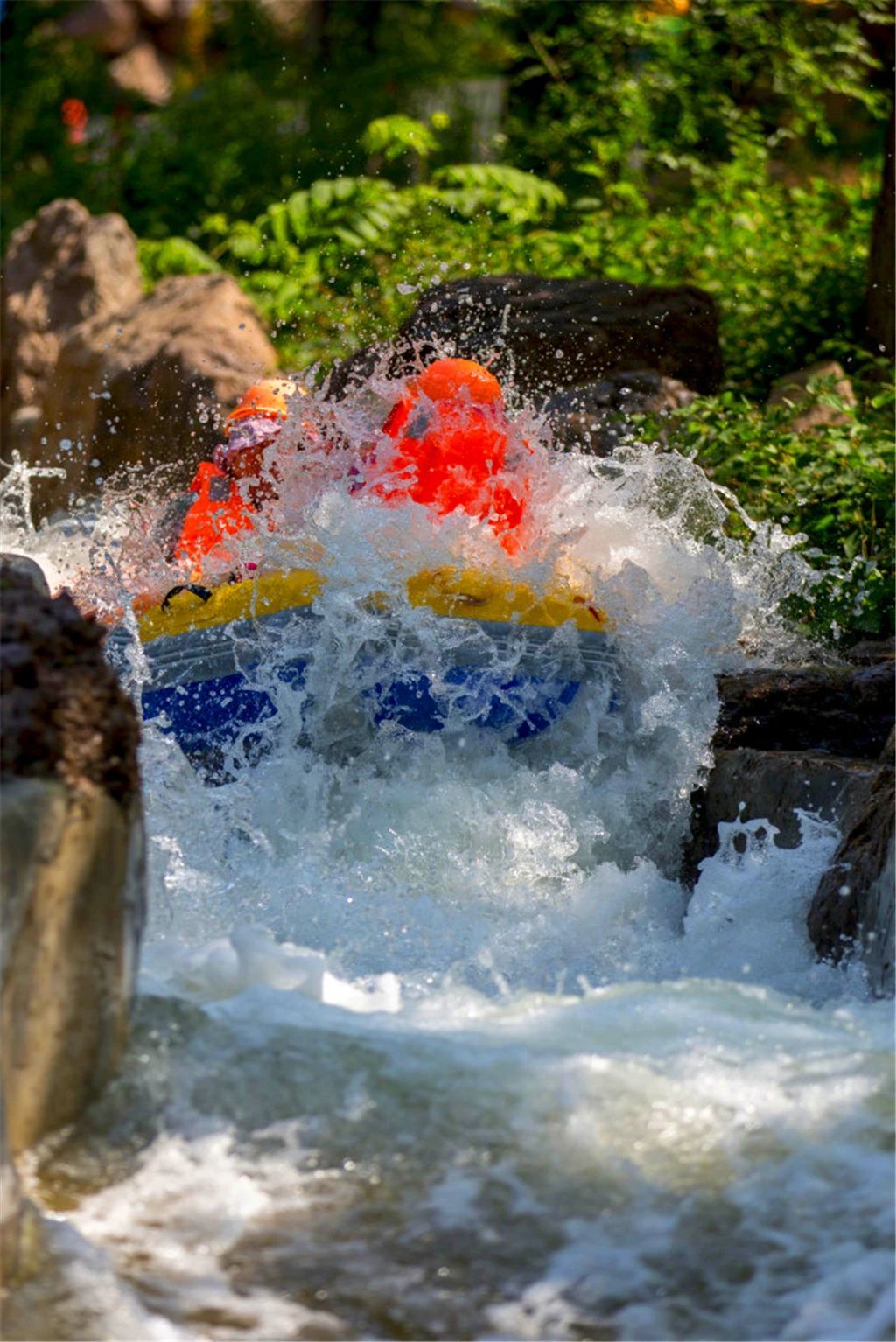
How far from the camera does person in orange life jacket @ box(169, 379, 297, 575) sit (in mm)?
5328

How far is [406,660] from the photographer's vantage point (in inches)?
193

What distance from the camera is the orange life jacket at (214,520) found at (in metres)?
5.33

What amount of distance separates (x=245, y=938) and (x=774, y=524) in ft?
11.9

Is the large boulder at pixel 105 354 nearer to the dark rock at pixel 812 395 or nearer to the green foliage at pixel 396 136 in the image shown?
the green foliage at pixel 396 136

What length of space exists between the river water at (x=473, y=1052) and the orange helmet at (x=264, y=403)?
34.0 inches

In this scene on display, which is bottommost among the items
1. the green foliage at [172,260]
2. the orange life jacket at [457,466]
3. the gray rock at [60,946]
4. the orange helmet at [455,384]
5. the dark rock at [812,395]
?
the green foliage at [172,260]

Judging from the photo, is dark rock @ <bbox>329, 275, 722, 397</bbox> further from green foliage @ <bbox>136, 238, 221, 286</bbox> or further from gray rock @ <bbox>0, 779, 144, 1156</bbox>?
gray rock @ <bbox>0, 779, 144, 1156</bbox>

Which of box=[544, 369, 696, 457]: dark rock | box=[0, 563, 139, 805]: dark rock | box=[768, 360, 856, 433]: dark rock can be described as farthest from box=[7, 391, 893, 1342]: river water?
→ box=[768, 360, 856, 433]: dark rock

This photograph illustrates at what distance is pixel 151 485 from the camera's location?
8.16m

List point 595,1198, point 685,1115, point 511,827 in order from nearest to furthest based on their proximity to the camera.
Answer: point 595,1198 < point 685,1115 < point 511,827

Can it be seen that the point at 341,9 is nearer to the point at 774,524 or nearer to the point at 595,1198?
the point at 774,524

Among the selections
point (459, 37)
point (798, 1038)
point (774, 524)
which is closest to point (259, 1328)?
point (798, 1038)

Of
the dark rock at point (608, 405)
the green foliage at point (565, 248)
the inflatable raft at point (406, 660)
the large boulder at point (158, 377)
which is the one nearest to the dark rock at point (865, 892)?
the inflatable raft at point (406, 660)

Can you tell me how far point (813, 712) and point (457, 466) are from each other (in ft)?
4.15
